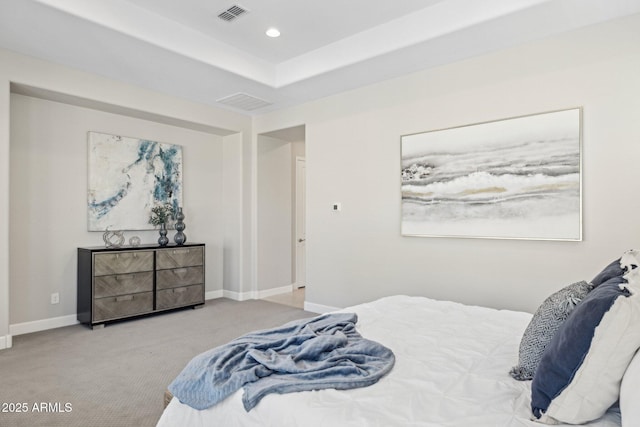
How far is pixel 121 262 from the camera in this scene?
14.2ft

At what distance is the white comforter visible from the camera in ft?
4.04

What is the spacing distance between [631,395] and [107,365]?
3.32m

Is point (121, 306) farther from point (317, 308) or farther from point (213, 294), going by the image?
point (317, 308)

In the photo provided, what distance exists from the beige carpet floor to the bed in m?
1.08

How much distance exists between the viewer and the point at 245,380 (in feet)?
4.79

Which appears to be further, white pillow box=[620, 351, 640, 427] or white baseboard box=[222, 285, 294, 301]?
white baseboard box=[222, 285, 294, 301]

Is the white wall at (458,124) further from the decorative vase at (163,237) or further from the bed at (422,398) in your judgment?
the decorative vase at (163,237)

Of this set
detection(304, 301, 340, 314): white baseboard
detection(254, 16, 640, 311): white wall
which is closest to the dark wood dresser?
detection(304, 301, 340, 314): white baseboard

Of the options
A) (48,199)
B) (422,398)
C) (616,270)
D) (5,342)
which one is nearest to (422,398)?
(422,398)

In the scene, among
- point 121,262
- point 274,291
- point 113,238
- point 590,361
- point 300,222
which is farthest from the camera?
point 300,222

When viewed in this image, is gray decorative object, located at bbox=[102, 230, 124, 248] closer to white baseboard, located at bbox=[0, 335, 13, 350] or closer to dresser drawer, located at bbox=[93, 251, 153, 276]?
dresser drawer, located at bbox=[93, 251, 153, 276]

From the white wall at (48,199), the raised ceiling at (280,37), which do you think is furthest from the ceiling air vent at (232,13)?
the white wall at (48,199)

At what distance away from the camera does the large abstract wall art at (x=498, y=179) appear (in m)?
3.16

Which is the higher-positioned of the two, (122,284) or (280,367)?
(280,367)
